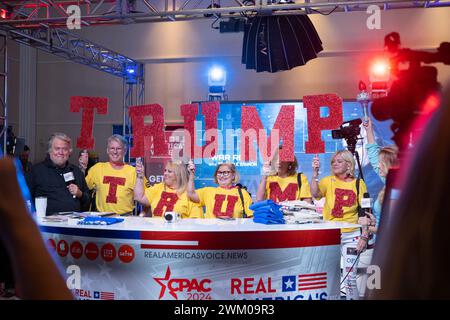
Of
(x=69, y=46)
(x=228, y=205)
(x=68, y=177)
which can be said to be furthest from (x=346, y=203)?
(x=69, y=46)

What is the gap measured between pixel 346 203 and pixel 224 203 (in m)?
1.21

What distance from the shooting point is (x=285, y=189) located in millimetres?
5160

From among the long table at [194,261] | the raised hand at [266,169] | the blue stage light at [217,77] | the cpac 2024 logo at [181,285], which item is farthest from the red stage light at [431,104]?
the blue stage light at [217,77]

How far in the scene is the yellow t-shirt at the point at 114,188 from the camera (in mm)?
4887

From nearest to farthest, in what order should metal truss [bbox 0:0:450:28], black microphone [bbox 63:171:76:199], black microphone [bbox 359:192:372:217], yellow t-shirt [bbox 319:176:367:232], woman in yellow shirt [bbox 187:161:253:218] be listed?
black microphone [bbox 359:192:372:217], black microphone [bbox 63:171:76:199], woman in yellow shirt [bbox 187:161:253:218], yellow t-shirt [bbox 319:176:367:232], metal truss [bbox 0:0:450:28]

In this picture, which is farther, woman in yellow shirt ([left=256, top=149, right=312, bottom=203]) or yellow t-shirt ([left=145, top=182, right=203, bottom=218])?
woman in yellow shirt ([left=256, top=149, right=312, bottom=203])

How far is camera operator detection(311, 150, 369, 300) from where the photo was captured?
176 inches

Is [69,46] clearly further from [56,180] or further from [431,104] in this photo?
[431,104]

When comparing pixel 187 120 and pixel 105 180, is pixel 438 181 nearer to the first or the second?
pixel 105 180

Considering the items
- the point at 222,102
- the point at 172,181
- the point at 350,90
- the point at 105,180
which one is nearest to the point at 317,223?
the point at 172,181

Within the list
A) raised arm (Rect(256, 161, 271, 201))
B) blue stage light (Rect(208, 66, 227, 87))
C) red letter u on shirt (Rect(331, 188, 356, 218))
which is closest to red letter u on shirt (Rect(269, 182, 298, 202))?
raised arm (Rect(256, 161, 271, 201))

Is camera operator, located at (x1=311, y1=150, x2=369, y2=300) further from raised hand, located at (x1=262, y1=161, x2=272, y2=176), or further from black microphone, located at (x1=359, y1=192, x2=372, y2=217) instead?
raised hand, located at (x1=262, y1=161, x2=272, y2=176)

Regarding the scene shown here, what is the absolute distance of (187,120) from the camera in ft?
18.4

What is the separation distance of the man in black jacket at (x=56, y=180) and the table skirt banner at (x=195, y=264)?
3.31 ft
